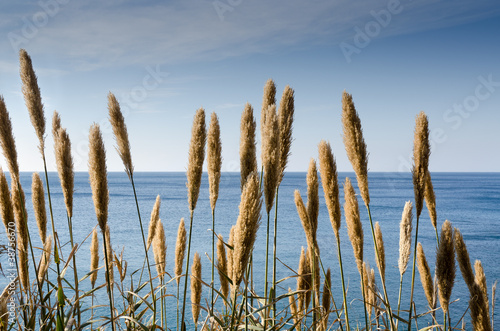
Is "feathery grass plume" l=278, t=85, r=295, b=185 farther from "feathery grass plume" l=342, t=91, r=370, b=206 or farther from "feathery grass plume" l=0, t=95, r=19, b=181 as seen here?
"feathery grass plume" l=0, t=95, r=19, b=181

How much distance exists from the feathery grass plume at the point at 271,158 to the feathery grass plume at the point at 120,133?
978mm

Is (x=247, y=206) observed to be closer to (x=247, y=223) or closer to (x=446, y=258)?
(x=247, y=223)

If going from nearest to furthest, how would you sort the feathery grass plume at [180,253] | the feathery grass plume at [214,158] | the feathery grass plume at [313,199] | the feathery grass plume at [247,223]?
the feathery grass plume at [247,223]
the feathery grass plume at [214,158]
the feathery grass plume at [313,199]
the feathery grass plume at [180,253]

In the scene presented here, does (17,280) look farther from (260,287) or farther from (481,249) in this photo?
(481,249)

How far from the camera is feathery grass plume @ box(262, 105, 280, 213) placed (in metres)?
2.08

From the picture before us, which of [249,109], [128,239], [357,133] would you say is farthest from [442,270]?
[128,239]

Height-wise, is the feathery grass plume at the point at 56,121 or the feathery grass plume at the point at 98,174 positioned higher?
the feathery grass plume at the point at 56,121

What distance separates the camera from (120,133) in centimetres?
253

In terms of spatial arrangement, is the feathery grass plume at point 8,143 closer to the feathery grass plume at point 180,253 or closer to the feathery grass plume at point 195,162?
the feathery grass plume at point 195,162

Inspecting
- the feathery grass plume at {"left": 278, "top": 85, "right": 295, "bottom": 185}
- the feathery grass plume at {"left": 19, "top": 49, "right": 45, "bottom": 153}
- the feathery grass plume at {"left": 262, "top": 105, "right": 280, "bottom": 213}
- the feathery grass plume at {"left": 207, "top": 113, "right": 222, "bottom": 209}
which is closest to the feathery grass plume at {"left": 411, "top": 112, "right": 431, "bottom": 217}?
the feathery grass plume at {"left": 278, "top": 85, "right": 295, "bottom": 185}

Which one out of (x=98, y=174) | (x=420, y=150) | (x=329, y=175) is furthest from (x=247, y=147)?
(x=420, y=150)

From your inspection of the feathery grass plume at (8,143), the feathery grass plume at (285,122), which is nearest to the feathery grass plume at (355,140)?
the feathery grass plume at (285,122)

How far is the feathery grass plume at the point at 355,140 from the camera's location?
226 centimetres

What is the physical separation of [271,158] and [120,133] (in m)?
1.10
